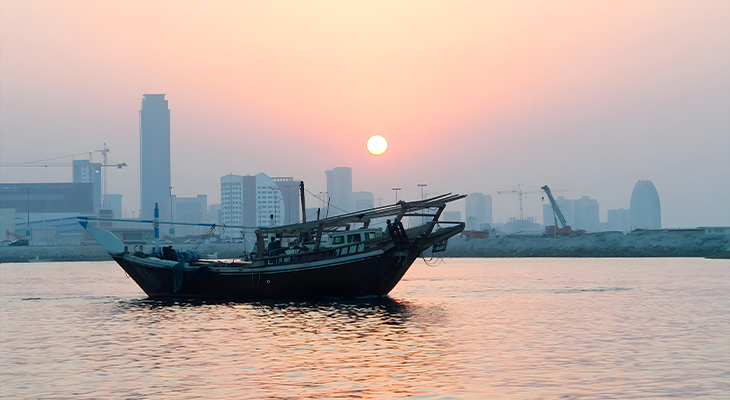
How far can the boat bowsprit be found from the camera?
5681 cm

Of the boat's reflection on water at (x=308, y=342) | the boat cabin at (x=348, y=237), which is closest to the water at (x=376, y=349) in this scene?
the boat's reflection on water at (x=308, y=342)

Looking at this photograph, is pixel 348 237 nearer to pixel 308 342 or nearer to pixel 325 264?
pixel 325 264

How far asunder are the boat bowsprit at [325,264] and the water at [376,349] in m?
1.55

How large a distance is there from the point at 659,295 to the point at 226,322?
36.5m

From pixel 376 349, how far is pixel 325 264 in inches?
919

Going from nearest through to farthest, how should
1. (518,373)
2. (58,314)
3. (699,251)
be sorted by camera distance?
(518,373) < (58,314) < (699,251)

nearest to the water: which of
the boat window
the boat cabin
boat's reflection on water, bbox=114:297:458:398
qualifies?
boat's reflection on water, bbox=114:297:458:398

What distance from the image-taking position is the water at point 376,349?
977 inches

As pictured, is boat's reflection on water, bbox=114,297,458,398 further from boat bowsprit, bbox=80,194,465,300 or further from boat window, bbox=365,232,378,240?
boat window, bbox=365,232,378,240

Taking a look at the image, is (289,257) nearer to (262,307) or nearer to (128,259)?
(262,307)

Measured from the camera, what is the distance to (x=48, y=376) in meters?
27.9

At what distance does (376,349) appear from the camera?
3353 cm

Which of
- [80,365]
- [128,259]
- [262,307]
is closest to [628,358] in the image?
[80,365]

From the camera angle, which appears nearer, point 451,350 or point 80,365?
point 80,365
